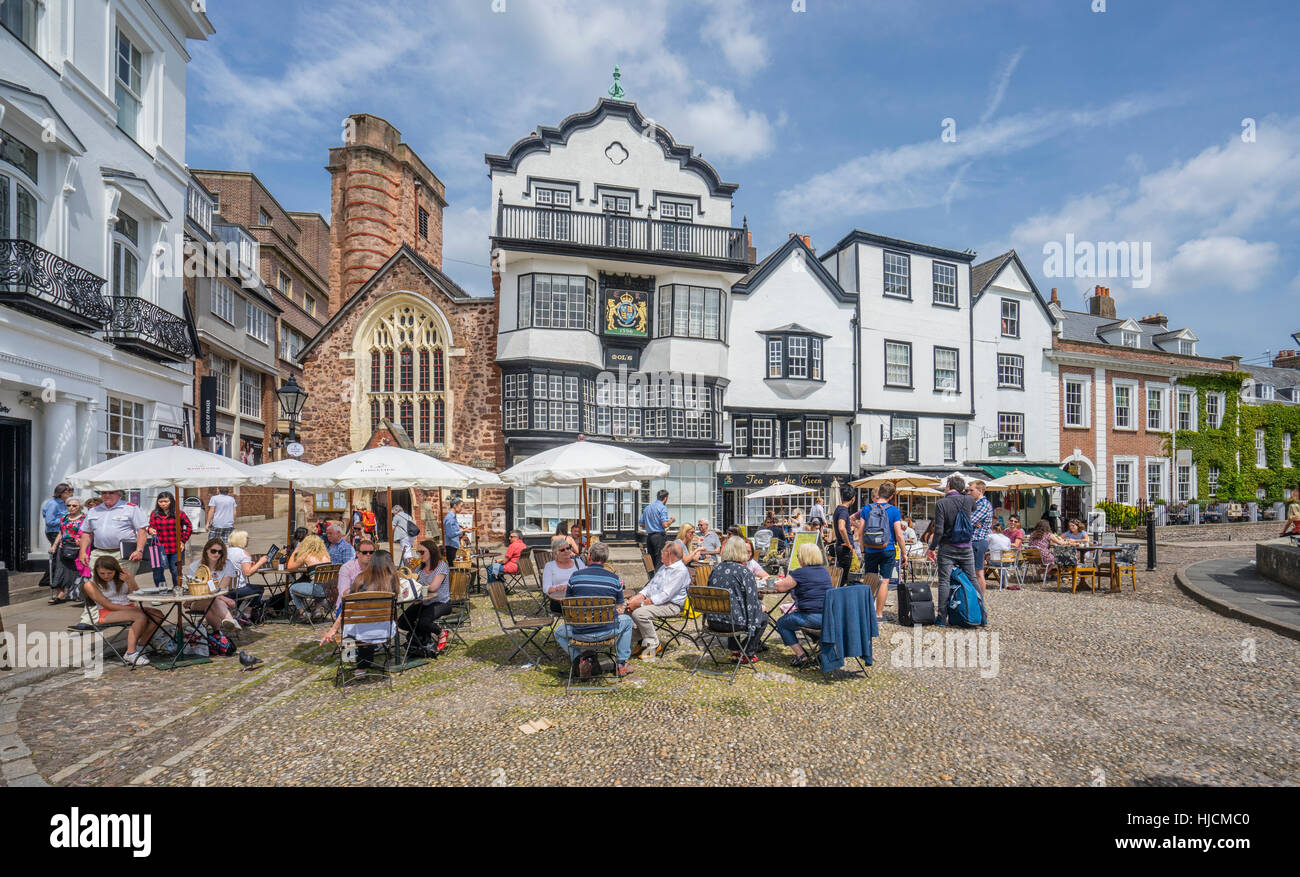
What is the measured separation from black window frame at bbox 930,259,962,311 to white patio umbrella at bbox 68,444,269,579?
83.3 ft

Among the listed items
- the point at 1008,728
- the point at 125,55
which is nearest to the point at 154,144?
the point at 125,55

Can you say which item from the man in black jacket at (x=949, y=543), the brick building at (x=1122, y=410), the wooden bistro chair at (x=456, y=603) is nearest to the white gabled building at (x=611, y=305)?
the wooden bistro chair at (x=456, y=603)

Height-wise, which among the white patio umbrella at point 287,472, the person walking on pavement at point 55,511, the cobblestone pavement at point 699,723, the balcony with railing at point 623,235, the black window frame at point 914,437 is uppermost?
the balcony with railing at point 623,235

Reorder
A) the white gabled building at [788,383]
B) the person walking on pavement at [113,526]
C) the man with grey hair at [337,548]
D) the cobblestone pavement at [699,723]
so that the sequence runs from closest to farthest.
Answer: the cobblestone pavement at [699,723], the man with grey hair at [337,548], the person walking on pavement at [113,526], the white gabled building at [788,383]

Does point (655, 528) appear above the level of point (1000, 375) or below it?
below

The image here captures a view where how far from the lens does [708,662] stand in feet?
25.4

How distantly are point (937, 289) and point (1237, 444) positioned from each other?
19.2 m

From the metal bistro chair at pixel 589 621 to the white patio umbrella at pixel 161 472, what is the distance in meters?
6.22

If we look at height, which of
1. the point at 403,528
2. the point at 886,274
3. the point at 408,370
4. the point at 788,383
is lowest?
the point at 403,528

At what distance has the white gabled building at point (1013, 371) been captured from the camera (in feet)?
89.3

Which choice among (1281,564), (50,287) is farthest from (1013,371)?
(50,287)

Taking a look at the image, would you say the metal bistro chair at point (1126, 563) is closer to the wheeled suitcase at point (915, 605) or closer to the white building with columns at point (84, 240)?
the wheeled suitcase at point (915, 605)

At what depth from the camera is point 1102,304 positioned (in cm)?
3453

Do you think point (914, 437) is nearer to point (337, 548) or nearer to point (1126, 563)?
point (1126, 563)
